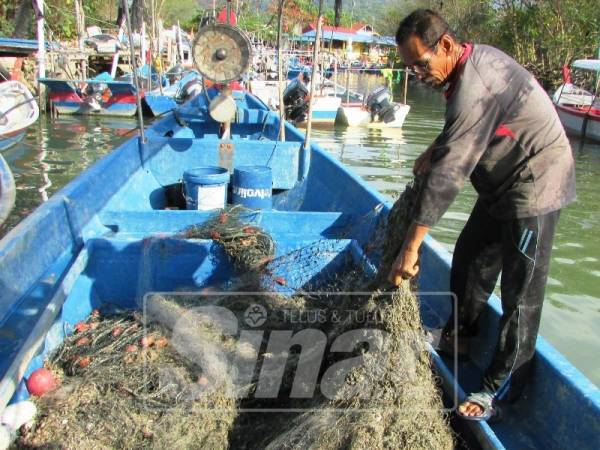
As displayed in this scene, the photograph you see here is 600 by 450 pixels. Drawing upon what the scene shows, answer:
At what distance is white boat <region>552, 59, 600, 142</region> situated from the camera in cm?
1457

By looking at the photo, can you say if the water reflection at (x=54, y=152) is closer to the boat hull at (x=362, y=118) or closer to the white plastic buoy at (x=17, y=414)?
the white plastic buoy at (x=17, y=414)

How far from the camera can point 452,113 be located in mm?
1901

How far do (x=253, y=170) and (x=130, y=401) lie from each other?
2.92m

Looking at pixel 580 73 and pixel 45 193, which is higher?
pixel 580 73

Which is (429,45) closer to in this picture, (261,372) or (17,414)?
(261,372)

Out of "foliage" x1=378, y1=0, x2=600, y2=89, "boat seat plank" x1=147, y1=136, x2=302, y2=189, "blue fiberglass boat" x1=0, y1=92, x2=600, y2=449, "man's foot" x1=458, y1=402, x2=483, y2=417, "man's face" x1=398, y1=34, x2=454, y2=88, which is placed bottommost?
"man's foot" x1=458, y1=402, x2=483, y2=417

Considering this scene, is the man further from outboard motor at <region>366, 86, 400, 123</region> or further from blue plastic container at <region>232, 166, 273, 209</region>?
outboard motor at <region>366, 86, 400, 123</region>

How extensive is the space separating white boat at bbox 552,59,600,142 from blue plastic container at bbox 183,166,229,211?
13.1 meters

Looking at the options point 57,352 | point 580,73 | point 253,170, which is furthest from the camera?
point 580,73

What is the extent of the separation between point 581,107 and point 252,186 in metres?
15.0

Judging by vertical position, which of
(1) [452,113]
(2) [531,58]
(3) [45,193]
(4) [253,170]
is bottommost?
(3) [45,193]

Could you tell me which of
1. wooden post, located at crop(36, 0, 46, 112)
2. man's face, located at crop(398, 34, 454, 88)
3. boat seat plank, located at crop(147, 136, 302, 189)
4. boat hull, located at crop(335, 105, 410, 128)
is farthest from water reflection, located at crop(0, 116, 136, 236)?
boat hull, located at crop(335, 105, 410, 128)

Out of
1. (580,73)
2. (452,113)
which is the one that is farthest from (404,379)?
(580,73)

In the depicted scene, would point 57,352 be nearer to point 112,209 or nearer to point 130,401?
point 130,401
